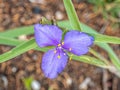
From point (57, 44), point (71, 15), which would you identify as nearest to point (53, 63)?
point (57, 44)

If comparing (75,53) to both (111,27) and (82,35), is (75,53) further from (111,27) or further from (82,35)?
(111,27)

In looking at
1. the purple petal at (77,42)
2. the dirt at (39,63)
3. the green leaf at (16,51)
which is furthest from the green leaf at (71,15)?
the dirt at (39,63)

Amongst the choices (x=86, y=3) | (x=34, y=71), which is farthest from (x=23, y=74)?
(x=86, y=3)

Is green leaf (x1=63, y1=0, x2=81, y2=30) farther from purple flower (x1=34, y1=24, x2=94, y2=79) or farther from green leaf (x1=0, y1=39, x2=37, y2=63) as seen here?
green leaf (x1=0, y1=39, x2=37, y2=63)

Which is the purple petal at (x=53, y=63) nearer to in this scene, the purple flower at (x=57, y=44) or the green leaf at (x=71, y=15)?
the purple flower at (x=57, y=44)

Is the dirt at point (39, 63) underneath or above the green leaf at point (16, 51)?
underneath

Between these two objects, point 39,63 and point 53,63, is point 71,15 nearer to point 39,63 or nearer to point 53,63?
point 53,63

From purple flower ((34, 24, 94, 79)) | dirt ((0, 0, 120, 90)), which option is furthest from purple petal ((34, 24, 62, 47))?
dirt ((0, 0, 120, 90))
